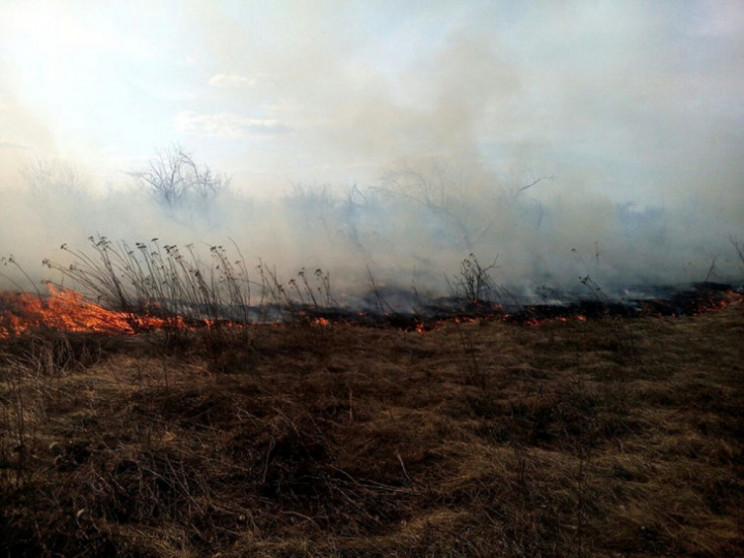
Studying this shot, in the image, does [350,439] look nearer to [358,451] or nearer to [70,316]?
Answer: [358,451]

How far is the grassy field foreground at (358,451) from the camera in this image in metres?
3.03

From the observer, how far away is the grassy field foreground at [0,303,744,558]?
9.95 feet

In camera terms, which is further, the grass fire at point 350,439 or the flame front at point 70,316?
the flame front at point 70,316

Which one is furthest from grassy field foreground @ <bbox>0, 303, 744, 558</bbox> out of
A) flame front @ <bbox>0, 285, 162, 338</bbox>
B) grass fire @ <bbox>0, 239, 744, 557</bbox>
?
flame front @ <bbox>0, 285, 162, 338</bbox>

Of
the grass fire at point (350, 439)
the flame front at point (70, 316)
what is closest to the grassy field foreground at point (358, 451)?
the grass fire at point (350, 439)

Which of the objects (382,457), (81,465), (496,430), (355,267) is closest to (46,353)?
(81,465)

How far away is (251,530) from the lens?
316 cm

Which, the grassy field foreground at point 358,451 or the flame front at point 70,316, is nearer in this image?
the grassy field foreground at point 358,451

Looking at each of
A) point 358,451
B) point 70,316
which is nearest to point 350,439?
point 358,451

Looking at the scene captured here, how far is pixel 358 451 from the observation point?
4.12 meters

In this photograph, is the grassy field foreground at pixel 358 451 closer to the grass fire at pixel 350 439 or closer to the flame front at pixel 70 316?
the grass fire at pixel 350 439

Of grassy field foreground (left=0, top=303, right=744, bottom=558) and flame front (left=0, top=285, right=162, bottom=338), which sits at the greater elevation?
flame front (left=0, top=285, right=162, bottom=338)

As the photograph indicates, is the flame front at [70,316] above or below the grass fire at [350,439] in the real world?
above

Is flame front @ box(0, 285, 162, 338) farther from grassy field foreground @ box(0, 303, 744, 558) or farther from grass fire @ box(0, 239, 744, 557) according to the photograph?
grassy field foreground @ box(0, 303, 744, 558)
